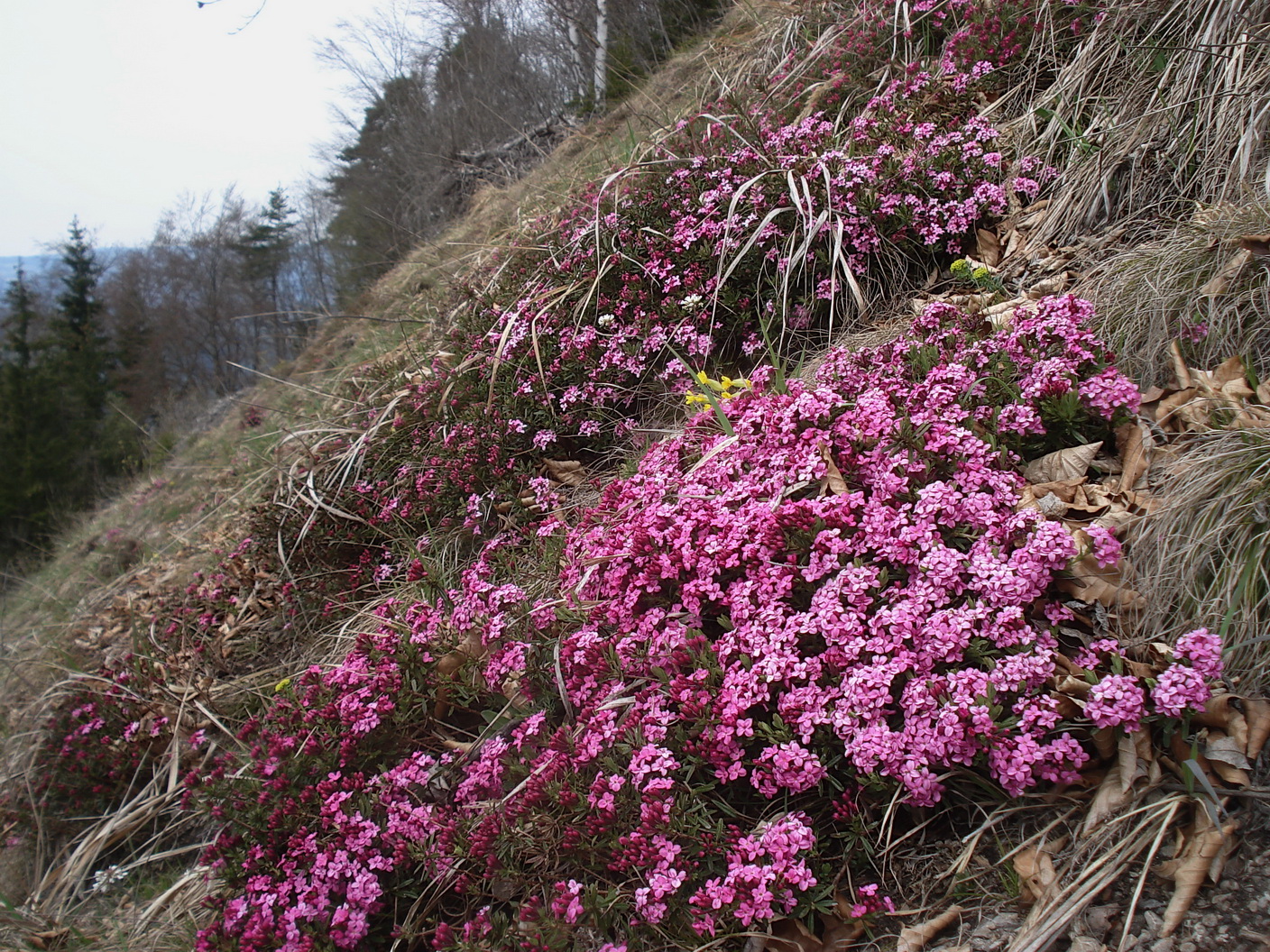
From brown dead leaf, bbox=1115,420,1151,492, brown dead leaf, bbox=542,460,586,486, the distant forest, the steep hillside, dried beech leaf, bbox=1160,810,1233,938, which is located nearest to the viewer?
dried beech leaf, bbox=1160,810,1233,938

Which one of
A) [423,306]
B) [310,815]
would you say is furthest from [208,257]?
[310,815]

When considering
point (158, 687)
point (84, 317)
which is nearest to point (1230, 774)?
point (158, 687)

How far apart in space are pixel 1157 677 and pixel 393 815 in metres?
2.03

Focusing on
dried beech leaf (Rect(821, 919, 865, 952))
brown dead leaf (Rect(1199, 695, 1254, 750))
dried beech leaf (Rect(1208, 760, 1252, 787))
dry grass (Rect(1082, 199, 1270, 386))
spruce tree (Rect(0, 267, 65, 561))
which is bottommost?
dried beech leaf (Rect(821, 919, 865, 952))

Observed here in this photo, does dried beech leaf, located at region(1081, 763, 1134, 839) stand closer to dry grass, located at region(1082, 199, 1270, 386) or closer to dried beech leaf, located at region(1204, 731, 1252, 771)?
dried beech leaf, located at region(1204, 731, 1252, 771)

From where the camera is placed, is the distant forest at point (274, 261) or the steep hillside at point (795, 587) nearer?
the steep hillside at point (795, 587)

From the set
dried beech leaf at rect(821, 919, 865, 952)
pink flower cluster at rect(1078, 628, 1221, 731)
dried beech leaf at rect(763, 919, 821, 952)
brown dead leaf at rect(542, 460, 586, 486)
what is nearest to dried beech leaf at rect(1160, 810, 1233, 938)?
pink flower cluster at rect(1078, 628, 1221, 731)

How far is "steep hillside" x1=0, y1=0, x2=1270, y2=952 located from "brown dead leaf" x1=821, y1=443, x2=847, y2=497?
1 centimetres

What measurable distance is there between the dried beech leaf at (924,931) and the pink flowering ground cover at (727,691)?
14 centimetres

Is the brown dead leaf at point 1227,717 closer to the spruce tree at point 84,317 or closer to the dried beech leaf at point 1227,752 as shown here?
the dried beech leaf at point 1227,752

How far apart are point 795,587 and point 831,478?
365mm

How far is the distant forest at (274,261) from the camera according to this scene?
1131 cm

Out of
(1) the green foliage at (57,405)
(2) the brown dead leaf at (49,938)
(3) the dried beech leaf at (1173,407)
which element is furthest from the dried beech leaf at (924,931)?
(1) the green foliage at (57,405)

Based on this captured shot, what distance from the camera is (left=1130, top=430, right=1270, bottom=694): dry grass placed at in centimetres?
155
